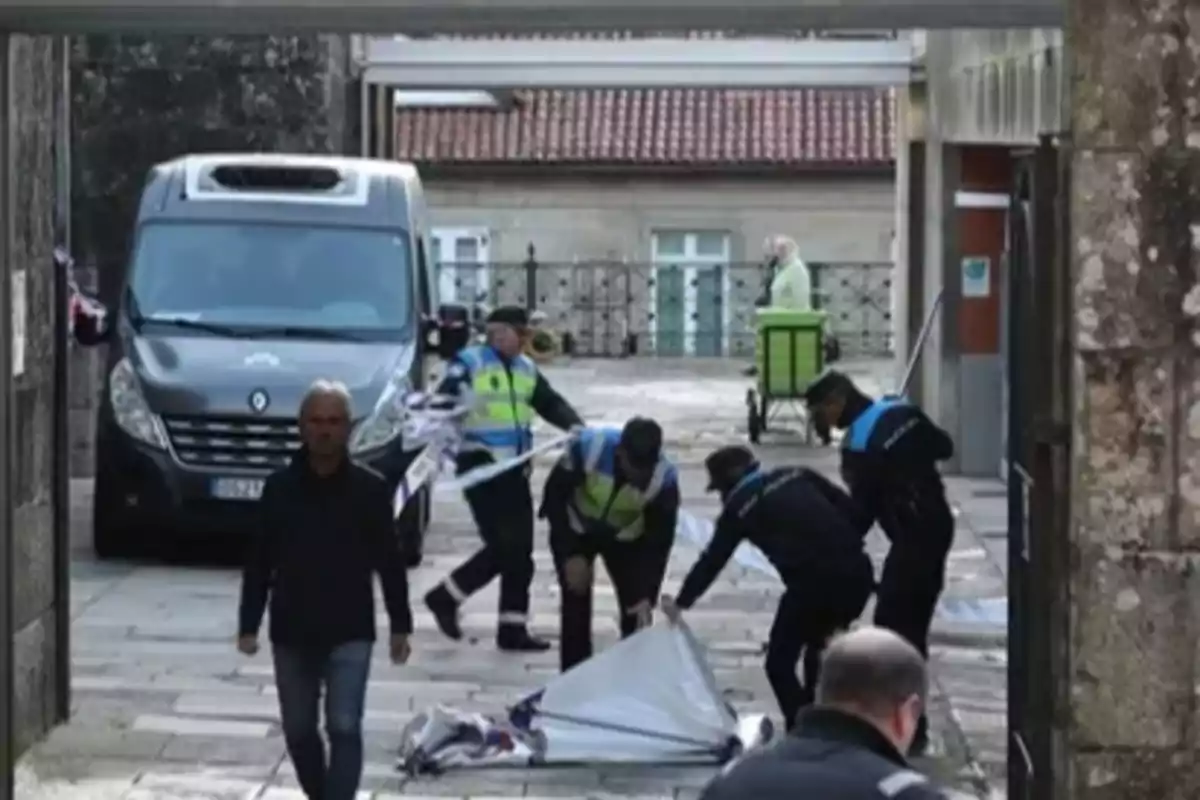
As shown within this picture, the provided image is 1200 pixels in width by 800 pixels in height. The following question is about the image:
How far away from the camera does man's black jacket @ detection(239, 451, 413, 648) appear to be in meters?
8.36

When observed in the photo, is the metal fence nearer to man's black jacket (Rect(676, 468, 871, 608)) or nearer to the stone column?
man's black jacket (Rect(676, 468, 871, 608))

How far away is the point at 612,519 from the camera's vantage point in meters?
11.5

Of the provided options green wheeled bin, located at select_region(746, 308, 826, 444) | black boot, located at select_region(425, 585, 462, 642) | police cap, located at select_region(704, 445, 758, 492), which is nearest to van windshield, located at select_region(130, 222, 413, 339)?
black boot, located at select_region(425, 585, 462, 642)

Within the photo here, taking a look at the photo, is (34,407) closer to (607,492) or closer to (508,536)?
(607,492)

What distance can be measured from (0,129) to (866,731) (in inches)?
204

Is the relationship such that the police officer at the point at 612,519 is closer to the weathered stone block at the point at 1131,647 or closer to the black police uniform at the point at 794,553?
the black police uniform at the point at 794,553

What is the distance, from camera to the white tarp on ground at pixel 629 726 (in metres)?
10.3

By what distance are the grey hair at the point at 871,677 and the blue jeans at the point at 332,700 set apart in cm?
374

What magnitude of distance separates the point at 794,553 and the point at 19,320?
2994 mm

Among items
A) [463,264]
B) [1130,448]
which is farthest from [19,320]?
[463,264]

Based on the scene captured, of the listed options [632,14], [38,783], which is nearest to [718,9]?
[632,14]

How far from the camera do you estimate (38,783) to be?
32.9ft

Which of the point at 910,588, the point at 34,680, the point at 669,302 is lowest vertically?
the point at 34,680

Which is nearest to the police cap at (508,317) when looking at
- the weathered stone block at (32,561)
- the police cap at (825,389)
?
the police cap at (825,389)
